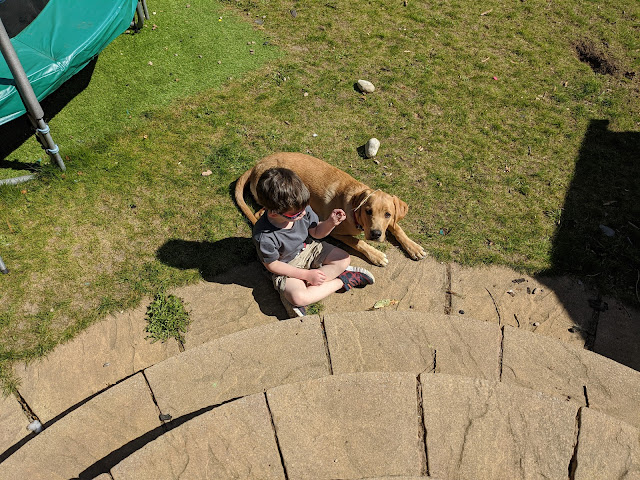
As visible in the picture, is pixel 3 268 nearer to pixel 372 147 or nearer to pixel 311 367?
pixel 311 367

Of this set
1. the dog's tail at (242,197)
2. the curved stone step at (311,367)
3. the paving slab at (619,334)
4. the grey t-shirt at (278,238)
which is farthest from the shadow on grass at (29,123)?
the paving slab at (619,334)

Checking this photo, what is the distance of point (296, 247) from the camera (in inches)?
171

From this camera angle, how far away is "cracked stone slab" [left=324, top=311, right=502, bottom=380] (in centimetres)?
371

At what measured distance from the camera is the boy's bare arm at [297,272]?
4.21m

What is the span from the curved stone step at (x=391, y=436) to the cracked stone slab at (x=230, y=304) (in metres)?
1.15

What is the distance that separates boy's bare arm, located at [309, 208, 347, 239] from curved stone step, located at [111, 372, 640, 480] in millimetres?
1307

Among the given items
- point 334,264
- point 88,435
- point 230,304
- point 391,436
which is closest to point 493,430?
point 391,436

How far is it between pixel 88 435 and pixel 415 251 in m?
3.21

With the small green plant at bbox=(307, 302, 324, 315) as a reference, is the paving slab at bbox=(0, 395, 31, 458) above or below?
below

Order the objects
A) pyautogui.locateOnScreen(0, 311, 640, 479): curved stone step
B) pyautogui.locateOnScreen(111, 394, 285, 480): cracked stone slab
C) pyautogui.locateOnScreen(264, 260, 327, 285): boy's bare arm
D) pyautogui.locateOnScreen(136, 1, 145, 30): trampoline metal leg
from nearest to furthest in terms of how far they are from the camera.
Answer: pyautogui.locateOnScreen(111, 394, 285, 480): cracked stone slab < pyautogui.locateOnScreen(0, 311, 640, 479): curved stone step < pyautogui.locateOnScreen(264, 260, 327, 285): boy's bare arm < pyautogui.locateOnScreen(136, 1, 145, 30): trampoline metal leg

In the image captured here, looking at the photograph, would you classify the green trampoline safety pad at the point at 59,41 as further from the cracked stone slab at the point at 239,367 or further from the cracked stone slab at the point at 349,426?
the cracked stone slab at the point at 349,426

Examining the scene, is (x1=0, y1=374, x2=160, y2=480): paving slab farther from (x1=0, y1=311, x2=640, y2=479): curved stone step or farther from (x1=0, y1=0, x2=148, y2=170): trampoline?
(x1=0, y1=0, x2=148, y2=170): trampoline

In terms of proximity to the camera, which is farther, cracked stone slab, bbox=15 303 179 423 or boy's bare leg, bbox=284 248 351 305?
boy's bare leg, bbox=284 248 351 305

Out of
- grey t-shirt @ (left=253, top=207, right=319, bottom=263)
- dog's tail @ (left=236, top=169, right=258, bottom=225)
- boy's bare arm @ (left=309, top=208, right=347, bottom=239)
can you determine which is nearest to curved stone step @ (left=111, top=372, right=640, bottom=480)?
grey t-shirt @ (left=253, top=207, right=319, bottom=263)
